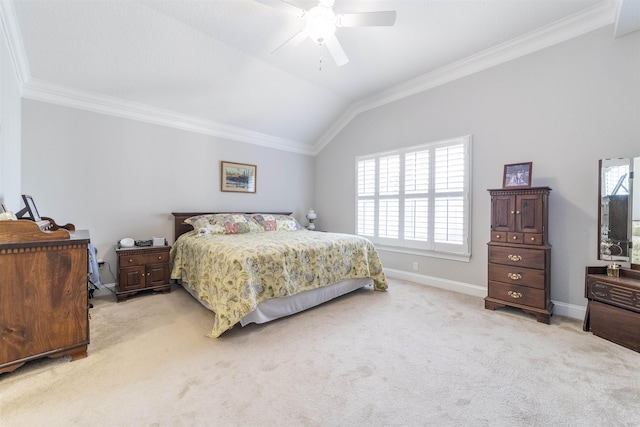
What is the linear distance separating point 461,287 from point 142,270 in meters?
4.27

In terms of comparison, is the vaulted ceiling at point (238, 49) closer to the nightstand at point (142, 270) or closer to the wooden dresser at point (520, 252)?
the wooden dresser at point (520, 252)

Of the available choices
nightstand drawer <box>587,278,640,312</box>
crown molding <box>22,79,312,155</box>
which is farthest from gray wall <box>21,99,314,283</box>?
nightstand drawer <box>587,278,640,312</box>

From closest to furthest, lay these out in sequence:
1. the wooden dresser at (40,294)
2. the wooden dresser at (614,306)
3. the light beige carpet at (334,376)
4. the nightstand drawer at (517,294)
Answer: the light beige carpet at (334,376), the wooden dresser at (40,294), the wooden dresser at (614,306), the nightstand drawer at (517,294)

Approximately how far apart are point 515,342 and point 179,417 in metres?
2.64

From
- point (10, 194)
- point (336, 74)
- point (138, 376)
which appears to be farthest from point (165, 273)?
point (336, 74)

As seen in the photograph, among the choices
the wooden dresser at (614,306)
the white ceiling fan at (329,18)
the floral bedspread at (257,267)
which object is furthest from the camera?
the floral bedspread at (257,267)

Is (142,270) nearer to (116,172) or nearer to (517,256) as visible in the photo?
(116,172)

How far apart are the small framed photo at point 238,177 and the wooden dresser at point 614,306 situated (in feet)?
15.4

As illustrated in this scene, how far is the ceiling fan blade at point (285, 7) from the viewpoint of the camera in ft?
7.54

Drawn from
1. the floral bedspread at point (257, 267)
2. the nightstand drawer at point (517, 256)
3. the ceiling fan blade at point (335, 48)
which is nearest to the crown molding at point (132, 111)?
the floral bedspread at point (257, 267)

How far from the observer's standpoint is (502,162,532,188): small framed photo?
3078 millimetres

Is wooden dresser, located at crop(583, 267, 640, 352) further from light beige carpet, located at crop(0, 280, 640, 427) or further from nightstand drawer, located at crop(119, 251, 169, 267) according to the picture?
nightstand drawer, located at crop(119, 251, 169, 267)

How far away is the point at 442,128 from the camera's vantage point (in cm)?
390

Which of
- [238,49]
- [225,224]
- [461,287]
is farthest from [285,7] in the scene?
[461,287]
